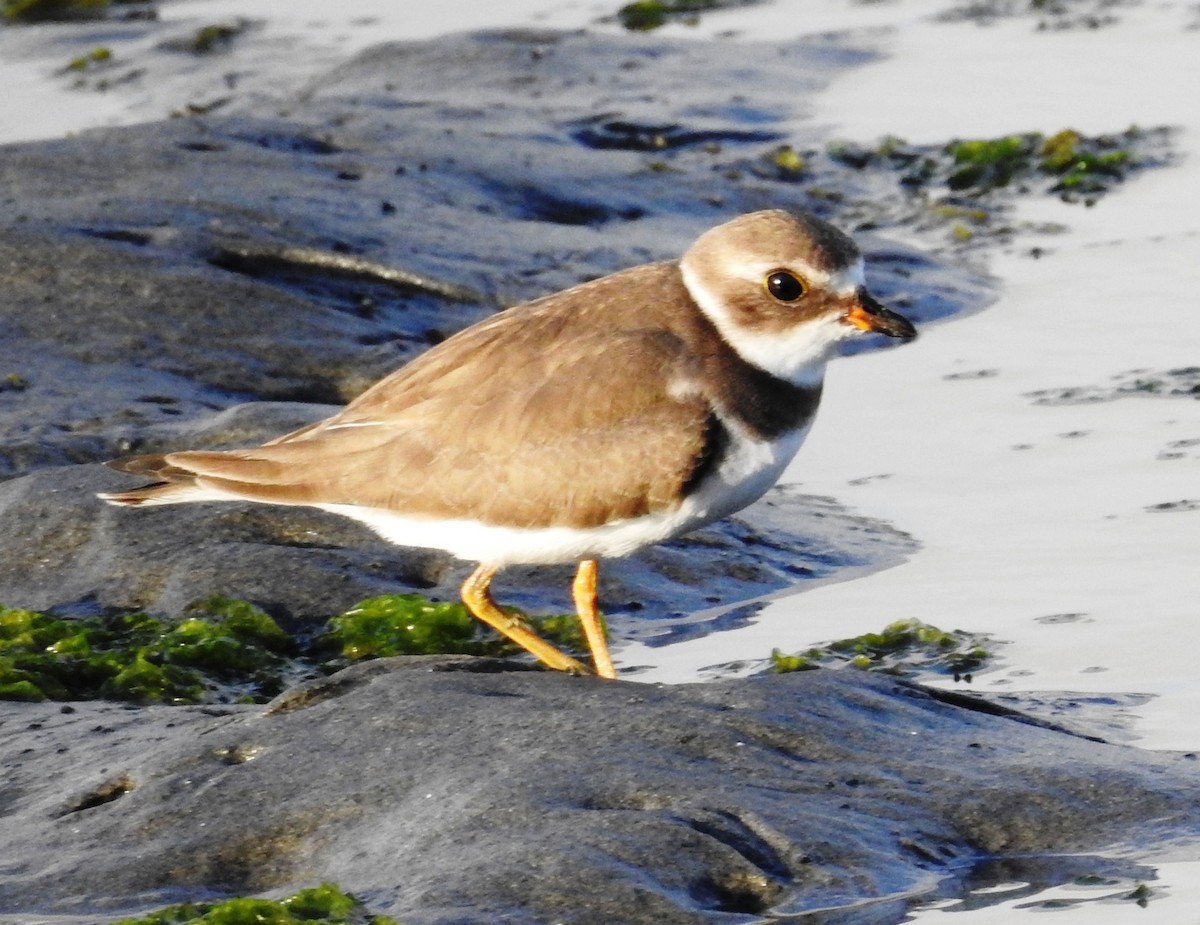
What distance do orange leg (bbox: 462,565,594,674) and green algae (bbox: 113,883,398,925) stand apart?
1849mm

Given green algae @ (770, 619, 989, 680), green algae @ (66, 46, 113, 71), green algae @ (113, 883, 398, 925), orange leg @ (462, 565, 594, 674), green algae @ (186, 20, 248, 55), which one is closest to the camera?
green algae @ (113, 883, 398, 925)

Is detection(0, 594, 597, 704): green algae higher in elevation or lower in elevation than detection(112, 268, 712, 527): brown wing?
lower

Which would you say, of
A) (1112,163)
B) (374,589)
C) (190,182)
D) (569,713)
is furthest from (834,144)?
(569,713)

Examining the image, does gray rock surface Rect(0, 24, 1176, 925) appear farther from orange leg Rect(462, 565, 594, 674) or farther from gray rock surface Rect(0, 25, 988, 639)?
orange leg Rect(462, 565, 594, 674)

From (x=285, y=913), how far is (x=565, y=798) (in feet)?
2.61

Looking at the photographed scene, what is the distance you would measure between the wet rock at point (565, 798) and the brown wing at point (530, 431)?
1.89 feet

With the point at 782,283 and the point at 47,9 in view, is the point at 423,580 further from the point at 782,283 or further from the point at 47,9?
the point at 47,9

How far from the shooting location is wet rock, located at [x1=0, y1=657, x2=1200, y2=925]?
4.83 meters

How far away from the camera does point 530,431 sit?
623 cm

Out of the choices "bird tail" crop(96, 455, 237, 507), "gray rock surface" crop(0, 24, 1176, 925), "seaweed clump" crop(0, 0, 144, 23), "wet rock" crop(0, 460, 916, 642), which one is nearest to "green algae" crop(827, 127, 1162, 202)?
"gray rock surface" crop(0, 24, 1176, 925)

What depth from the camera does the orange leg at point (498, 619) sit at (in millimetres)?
6477

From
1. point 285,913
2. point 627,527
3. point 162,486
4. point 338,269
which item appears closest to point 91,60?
point 338,269

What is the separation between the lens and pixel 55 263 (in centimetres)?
958

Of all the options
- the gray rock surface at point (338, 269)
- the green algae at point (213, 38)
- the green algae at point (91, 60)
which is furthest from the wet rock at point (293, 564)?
the green algae at point (213, 38)
